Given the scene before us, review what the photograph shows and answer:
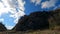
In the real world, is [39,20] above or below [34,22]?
above

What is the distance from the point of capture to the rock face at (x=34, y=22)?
9195mm

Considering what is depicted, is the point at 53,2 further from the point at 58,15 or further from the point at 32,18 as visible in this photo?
the point at 32,18

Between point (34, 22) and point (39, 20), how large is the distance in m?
0.32

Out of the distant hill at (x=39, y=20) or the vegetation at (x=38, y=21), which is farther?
the distant hill at (x=39, y=20)

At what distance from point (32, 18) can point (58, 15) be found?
1486 millimetres

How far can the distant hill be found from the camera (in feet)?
30.0

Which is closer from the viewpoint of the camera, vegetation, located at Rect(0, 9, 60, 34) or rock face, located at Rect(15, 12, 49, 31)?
vegetation, located at Rect(0, 9, 60, 34)

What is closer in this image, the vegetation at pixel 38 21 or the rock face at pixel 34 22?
the vegetation at pixel 38 21

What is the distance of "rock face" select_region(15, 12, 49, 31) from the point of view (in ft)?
30.2

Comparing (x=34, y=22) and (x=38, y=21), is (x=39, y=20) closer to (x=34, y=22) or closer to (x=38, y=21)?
(x=38, y=21)

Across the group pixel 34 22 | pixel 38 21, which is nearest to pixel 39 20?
pixel 38 21

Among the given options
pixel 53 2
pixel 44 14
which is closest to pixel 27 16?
pixel 44 14

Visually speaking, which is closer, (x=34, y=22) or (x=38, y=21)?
A: (x=34, y=22)

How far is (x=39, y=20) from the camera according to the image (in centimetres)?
944
